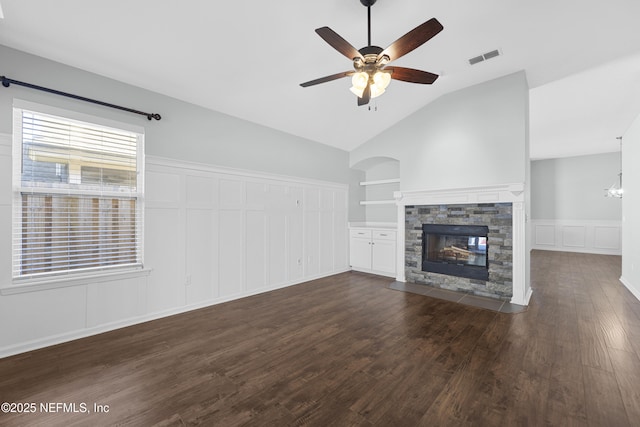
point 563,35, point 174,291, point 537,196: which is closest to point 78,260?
point 174,291

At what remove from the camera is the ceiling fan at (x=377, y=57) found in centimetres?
200

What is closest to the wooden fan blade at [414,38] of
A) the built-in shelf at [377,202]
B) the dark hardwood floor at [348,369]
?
the dark hardwood floor at [348,369]

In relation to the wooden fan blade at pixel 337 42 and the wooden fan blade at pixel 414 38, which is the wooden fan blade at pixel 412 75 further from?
the wooden fan blade at pixel 337 42

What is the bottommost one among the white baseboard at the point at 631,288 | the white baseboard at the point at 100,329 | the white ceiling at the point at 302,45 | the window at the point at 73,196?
the white baseboard at the point at 100,329

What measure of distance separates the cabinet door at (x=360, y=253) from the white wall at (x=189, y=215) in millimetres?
625

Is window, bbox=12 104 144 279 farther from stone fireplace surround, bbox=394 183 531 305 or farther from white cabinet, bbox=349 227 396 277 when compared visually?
stone fireplace surround, bbox=394 183 531 305

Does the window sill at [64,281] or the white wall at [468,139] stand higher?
the white wall at [468,139]

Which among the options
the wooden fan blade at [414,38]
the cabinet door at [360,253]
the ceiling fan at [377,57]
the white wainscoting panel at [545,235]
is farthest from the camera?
the white wainscoting panel at [545,235]

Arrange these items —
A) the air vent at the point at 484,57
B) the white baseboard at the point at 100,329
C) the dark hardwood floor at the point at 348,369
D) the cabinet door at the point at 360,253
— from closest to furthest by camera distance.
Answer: the dark hardwood floor at the point at 348,369 < the white baseboard at the point at 100,329 < the air vent at the point at 484,57 < the cabinet door at the point at 360,253

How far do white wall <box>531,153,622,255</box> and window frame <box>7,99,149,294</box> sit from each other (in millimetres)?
11342

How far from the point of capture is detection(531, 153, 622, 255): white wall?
8148 mm

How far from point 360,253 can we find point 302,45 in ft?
13.6

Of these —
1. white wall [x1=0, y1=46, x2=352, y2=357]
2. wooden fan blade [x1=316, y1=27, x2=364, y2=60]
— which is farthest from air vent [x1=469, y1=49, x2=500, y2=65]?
white wall [x1=0, y1=46, x2=352, y2=357]

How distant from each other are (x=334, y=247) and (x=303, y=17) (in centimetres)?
411
